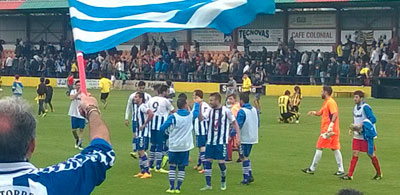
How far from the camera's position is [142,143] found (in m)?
17.4

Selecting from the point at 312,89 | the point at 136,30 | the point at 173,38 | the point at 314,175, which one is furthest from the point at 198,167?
the point at 173,38

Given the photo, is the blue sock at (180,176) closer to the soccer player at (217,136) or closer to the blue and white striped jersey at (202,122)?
the soccer player at (217,136)

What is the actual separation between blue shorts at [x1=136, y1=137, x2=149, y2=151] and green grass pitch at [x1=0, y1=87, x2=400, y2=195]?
64cm

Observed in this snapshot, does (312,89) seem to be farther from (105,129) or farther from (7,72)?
(105,129)

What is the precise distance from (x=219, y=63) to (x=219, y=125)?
37209 mm

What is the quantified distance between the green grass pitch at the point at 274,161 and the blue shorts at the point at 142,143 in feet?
2.10

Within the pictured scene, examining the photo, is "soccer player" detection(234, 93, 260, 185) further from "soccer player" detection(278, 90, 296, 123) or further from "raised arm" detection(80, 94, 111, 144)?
"soccer player" detection(278, 90, 296, 123)

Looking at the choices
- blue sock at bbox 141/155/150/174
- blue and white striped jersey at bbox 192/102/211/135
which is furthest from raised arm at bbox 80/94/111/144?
blue sock at bbox 141/155/150/174

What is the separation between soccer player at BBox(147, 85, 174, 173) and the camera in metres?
17.5

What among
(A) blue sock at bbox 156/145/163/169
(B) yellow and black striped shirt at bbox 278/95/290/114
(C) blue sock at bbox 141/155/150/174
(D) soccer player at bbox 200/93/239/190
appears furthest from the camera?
(B) yellow and black striped shirt at bbox 278/95/290/114

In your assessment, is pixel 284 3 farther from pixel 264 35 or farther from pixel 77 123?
pixel 77 123

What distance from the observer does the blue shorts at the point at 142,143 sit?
1731 cm

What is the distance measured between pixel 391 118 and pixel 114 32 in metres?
25.4

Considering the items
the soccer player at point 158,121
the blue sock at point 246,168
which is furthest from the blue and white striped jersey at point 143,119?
the blue sock at point 246,168
